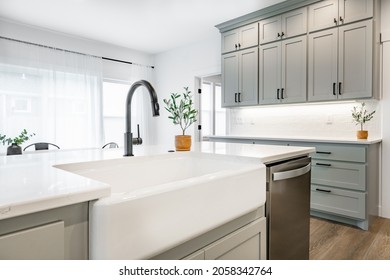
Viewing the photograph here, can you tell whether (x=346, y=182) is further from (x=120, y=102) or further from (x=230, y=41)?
(x=120, y=102)

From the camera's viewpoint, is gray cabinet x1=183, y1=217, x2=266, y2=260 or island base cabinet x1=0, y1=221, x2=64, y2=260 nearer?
island base cabinet x1=0, y1=221, x2=64, y2=260

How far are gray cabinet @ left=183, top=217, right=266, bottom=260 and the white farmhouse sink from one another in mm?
103

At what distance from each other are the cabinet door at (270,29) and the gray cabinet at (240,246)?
10.2 feet

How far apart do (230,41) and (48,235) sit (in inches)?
160

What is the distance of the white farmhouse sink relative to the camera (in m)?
0.57

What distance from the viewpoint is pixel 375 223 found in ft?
9.38

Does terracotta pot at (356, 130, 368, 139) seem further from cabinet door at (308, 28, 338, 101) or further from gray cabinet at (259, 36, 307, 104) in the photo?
gray cabinet at (259, 36, 307, 104)

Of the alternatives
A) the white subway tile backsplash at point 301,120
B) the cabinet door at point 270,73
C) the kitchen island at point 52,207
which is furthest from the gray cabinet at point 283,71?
the kitchen island at point 52,207

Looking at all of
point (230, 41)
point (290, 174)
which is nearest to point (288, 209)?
point (290, 174)

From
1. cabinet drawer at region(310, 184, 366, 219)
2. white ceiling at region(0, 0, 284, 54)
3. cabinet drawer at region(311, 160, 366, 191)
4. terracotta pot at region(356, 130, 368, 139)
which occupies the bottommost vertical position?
cabinet drawer at region(310, 184, 366, 219)

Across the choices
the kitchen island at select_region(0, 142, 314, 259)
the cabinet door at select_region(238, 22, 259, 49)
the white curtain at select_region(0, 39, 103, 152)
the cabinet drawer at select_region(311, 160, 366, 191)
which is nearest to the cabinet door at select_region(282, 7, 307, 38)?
the cabinet door at select_region(238, 22, 259, 49)

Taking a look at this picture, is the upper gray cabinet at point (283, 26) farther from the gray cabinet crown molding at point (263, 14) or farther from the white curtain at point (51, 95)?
the white curtain at point (51, 95)

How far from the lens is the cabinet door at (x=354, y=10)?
2791mm
